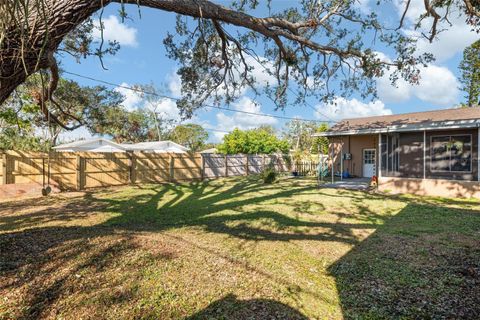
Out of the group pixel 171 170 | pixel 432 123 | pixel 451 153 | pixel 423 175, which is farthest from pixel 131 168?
pixel 451 153

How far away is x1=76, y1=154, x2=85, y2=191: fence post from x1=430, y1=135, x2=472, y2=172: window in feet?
48.6

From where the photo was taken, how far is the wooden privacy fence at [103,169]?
33.0 ft

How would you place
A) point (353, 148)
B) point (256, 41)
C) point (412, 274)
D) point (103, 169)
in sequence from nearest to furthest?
point (412, 274) < point (256, 41) < point (103, 169) < point (353, 148)

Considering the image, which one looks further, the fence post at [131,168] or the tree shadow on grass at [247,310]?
the fence post at [131,168]

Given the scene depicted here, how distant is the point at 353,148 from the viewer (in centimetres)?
1606

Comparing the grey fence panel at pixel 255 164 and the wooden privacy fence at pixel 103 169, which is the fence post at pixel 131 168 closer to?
the wooden privacy fence at pixel 103 169

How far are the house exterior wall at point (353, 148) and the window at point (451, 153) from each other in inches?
146

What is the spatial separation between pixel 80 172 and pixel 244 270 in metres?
11.0

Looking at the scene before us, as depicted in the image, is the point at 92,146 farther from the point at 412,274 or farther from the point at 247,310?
the point at 412,274

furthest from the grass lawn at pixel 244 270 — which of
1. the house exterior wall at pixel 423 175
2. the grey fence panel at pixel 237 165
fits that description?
the grey fence panel at pixel 237 165

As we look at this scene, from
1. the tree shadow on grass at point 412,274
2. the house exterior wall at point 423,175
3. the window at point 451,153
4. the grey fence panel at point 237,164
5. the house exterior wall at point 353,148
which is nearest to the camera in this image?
the tree shadow on grass at point 412,274

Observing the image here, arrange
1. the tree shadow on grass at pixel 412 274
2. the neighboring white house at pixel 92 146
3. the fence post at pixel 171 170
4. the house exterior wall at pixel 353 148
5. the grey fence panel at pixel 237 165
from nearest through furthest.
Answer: the tree shadow on grass at pixel 412 274 → the fence post at pixel 171 170 → the house exterior wall at pixel 353 148 → the neighboring white house at pixel 92 146 → the grey fence panel at pixel 237 165

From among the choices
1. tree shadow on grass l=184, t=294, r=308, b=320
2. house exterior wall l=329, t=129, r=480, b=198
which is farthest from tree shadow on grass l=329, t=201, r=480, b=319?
house exterior wall l=329, t=129, r=480, b=198

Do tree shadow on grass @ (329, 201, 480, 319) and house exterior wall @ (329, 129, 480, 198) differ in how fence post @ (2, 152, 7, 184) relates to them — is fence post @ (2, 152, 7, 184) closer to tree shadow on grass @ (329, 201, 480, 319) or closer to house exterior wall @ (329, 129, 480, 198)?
tree shadow on grass @ (329, 201, 480, 319)
